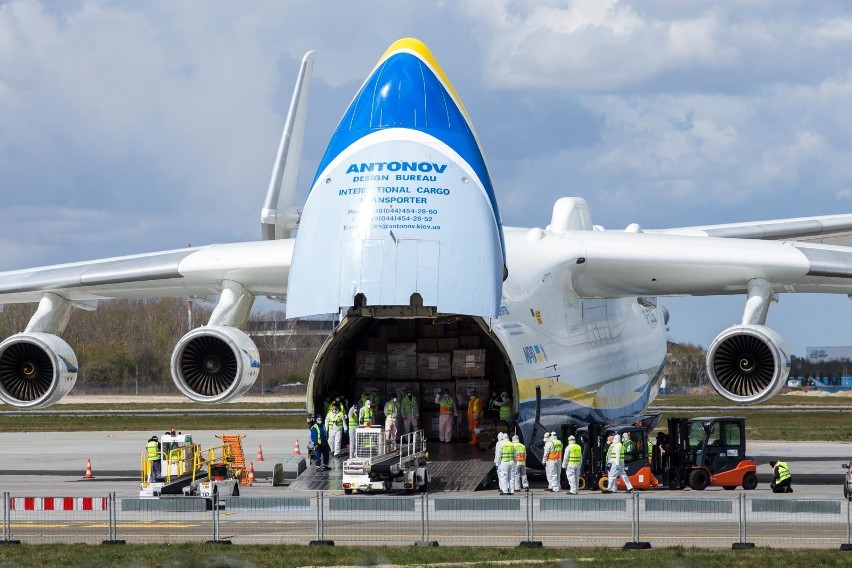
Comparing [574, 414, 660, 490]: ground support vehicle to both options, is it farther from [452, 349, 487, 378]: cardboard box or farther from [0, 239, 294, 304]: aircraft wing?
[0, 239, 294, 304]: aircraft wing

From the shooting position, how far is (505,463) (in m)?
22.3

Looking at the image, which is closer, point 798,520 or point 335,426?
point 798,520

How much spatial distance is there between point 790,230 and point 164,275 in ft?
41.2

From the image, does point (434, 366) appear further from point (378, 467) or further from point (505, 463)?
point (378, 467)

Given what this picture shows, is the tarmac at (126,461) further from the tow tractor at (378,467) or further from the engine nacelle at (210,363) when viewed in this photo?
the engine nacelle at (210,363)

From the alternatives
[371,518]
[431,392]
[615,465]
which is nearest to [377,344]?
[431,392]

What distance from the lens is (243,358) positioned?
2359 centimetres

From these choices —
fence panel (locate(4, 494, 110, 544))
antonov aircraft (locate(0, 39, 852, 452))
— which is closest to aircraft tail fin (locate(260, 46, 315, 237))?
antonov aircraft (locate(0, 39, 852, 452))

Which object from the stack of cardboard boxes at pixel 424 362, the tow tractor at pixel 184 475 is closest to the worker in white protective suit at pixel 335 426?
the tow tractor at pixel 184 475

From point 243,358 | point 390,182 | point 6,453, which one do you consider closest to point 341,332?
point 243,358

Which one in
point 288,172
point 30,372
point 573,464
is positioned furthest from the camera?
point 288,172

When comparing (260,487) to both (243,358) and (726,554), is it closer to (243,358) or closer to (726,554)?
(243,358)

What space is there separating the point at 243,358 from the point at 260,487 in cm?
267

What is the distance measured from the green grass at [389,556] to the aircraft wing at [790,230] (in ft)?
44.4
